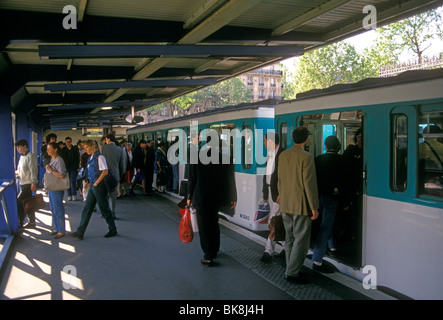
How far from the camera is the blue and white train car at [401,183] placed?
13.7ft

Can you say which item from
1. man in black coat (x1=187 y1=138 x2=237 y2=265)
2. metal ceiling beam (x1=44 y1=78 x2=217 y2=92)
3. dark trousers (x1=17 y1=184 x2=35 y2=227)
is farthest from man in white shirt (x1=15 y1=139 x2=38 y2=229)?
man in black coat (x1=187 y1=138 x2=237 y2=265)

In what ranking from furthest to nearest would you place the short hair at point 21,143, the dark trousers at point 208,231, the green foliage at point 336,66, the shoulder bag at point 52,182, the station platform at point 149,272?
the green foliage at point 336,66
the short hair at point 21,143
the shoulder bag at point 52,182
the dark trousers at point 208,231
the station platform at point 149,272

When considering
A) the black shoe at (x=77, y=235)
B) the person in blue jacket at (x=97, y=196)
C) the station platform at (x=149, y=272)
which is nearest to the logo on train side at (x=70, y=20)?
the person in blue jacket at (x=97, y=196)

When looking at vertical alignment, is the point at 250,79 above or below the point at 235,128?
above

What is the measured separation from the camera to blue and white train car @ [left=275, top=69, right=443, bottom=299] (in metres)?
4.18

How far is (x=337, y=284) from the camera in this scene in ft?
16.8

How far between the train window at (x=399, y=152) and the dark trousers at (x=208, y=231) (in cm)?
260

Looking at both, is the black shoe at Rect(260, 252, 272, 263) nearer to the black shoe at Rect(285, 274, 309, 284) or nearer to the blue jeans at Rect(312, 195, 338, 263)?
the blue jeans at Rect(312, 195, 338, 263)

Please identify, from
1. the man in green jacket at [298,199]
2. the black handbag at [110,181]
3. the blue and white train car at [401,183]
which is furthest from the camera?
the black handbag at [110,181]

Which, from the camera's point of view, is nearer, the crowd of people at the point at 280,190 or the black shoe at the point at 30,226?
the crowd of people at the point at 280,190

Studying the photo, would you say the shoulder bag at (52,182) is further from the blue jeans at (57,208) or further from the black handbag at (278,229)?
the black handbag at (278,229)

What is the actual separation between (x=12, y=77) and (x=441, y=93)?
817 centimetres
